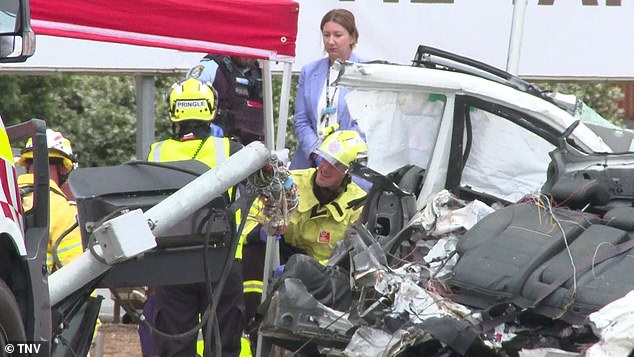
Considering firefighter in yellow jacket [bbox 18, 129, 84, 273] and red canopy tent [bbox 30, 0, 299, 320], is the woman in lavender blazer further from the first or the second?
firefighter in yellow jacket [bbox 18, 129, 84, 273]

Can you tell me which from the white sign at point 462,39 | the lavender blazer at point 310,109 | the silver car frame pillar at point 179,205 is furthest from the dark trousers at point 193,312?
the white sign at point 462,39

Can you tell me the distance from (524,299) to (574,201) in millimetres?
1035

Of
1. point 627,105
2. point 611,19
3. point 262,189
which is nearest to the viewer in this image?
point 262,189

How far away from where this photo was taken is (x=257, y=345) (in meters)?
7.23

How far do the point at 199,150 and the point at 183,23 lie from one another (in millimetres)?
952

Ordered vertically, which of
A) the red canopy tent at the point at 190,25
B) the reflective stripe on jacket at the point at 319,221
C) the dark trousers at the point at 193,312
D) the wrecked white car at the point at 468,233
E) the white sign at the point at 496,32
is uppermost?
the red canopy tent at the point at 190,25

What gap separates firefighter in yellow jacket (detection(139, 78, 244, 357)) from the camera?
24.6ft

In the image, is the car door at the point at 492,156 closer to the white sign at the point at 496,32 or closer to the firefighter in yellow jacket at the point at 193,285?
the firefighter in yellow jacket at the point at 193,285

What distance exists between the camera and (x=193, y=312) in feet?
24.7

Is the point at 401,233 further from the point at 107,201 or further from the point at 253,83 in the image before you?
the point at 253,83

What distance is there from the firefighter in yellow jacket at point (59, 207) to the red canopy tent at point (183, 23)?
2.12ft

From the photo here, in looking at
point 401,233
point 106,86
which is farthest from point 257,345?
point 106,86

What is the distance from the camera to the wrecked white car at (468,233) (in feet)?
19.3

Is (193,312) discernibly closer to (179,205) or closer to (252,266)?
(252,266)
